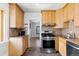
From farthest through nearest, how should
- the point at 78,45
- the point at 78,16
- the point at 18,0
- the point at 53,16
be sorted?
1. the point at 53,16
2. the point at 78,16
3. the point at 78,45
4. the point at 18,0

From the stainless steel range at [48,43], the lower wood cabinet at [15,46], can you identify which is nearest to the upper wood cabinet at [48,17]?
the stainless steel range at [48,43]

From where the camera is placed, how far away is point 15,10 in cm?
582

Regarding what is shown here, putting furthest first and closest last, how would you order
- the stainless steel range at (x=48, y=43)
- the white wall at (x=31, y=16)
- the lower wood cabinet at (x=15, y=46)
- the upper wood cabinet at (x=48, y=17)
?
the white wall at (x=31, y=16), the upper wood cabinet at (x=48, y=17), the stainless steel range at (x=48, y=43), the lower wood cabinet at (x=15, y=46)

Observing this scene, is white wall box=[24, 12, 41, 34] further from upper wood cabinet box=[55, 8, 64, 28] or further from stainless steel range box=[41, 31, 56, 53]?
stainless steel range box=[41, 31, 56, 53]

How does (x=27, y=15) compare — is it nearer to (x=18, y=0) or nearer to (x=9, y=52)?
(x=9, y=52)

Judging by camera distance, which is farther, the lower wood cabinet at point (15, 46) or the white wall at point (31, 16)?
the white wall at point (31, 16)

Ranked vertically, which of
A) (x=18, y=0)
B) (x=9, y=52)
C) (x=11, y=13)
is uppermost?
(x=11, y=13)

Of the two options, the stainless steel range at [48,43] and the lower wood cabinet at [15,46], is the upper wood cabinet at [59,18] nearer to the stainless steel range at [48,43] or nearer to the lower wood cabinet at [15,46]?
the stainless steel range at [48,43]

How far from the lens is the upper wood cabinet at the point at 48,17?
771 centimetres

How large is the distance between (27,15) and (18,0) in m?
7.82

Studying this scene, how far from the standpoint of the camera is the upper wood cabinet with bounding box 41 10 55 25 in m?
7.71

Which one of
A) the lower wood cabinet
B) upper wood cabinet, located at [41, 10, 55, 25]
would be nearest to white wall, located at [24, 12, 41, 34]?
upper wood cabinet, located at [41, 10, 55, 25]

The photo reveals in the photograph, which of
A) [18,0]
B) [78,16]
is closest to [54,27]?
[78,16]

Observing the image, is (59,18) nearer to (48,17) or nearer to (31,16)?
(48,17)
